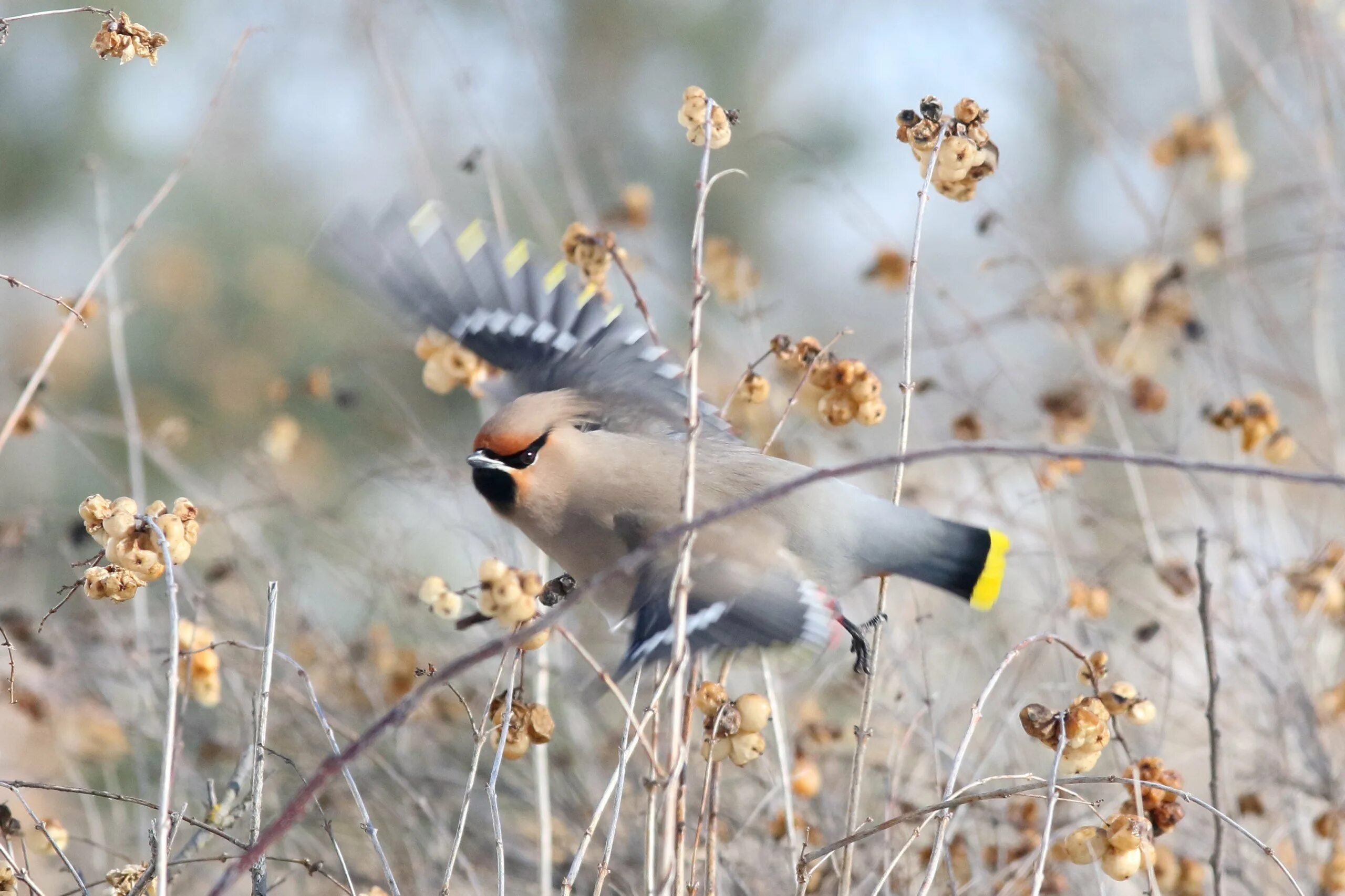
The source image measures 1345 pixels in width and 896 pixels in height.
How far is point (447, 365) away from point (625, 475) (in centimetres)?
34

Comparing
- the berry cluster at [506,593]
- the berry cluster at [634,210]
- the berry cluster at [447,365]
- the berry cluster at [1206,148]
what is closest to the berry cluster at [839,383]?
the berry cluster at [447,365]

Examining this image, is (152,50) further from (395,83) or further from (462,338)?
(395,83)

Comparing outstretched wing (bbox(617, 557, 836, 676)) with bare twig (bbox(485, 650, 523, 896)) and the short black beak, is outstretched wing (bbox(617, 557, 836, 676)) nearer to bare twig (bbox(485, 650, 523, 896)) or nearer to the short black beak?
bare twig (bbox(485, 650, 523, 896))

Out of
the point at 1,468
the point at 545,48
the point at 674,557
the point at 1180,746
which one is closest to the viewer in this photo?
the point at 674,557

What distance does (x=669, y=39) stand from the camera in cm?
913

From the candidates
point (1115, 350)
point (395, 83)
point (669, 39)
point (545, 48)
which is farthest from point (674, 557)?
point (669, 39)

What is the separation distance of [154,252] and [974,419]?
507 cm

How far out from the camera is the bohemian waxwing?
1916 mm

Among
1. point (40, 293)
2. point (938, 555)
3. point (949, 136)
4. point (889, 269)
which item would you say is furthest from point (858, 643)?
point (40, 293)

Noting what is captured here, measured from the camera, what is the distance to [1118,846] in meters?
1.48

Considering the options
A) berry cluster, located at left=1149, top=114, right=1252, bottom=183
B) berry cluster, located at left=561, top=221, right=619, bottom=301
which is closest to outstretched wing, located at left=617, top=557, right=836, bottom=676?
berry cluster, located at left=561, top=221, right=619, bottom=301

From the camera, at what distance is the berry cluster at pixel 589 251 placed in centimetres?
194

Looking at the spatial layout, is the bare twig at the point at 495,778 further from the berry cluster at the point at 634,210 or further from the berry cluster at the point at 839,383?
the berry cluster at the point at 634,210

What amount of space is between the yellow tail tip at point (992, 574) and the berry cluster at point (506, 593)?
0.92 metres
